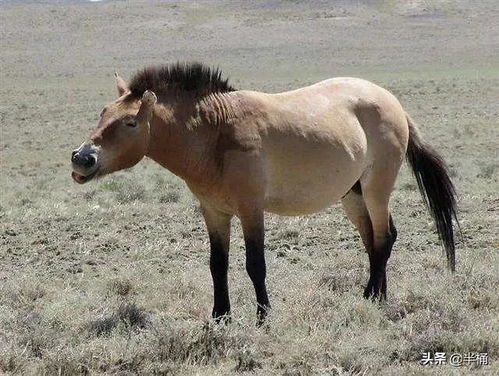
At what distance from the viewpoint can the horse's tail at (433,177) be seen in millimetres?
7602

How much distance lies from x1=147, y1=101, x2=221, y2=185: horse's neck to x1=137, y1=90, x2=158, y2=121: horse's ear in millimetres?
108

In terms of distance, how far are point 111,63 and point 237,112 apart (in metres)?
50.4

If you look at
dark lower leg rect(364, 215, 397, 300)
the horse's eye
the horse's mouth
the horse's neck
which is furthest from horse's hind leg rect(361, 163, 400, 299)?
the horse's mouth

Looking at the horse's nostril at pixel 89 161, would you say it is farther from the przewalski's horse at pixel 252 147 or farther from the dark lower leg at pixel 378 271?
the dark lower leg at pixel 378 271

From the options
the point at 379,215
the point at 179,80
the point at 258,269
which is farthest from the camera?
the point at 379,215

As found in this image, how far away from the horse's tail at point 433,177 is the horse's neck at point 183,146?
243 cm

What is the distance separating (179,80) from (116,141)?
0.79m

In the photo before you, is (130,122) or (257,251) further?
(257,251)

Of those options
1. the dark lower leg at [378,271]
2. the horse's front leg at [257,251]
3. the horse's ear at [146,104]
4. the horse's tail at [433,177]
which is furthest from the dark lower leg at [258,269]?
the horse's tail at [433,177]

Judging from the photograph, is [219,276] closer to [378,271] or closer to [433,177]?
[378,271]

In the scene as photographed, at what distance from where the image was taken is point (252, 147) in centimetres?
601

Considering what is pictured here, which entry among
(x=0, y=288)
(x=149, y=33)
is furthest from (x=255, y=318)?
(x=149, y=33)

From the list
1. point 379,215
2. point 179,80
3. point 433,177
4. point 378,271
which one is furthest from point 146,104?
point 433,177

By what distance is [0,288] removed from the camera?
7.32 meters
